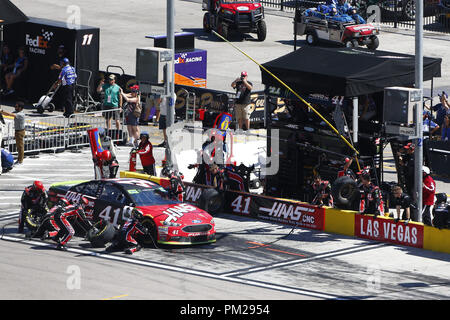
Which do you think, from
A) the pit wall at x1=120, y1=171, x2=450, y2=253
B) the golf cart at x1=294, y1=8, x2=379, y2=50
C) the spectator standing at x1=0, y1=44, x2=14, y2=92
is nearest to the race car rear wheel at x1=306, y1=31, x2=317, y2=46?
the golf cart at x1=294, y1=8, x2=379, y2=50

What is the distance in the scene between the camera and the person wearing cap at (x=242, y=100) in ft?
95.9

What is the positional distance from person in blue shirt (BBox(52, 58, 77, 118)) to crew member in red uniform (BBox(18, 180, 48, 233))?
10450 mm

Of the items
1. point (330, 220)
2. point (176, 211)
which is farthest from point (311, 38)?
point (176, 211)

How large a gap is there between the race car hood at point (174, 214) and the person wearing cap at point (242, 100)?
901 cm

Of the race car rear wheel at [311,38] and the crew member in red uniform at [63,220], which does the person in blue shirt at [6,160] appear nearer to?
the crew member in red uniform at [63,220]

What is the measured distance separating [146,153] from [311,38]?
18.3 m

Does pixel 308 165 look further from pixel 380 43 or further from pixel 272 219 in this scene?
pixel 380 43

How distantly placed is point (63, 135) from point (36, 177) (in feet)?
10.1

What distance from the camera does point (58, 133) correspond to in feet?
94.6

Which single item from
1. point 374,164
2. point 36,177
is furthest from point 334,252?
point 36,177

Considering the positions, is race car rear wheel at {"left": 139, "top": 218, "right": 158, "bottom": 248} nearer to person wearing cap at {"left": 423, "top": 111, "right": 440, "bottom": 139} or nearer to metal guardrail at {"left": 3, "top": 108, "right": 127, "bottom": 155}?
metal guardrail at {"left": 3, "top": 108, "right": 127, "bottom": 155}

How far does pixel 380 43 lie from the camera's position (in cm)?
4266

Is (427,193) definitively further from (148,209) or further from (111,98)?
(111,98)

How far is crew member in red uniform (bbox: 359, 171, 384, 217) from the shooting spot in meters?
20.9
